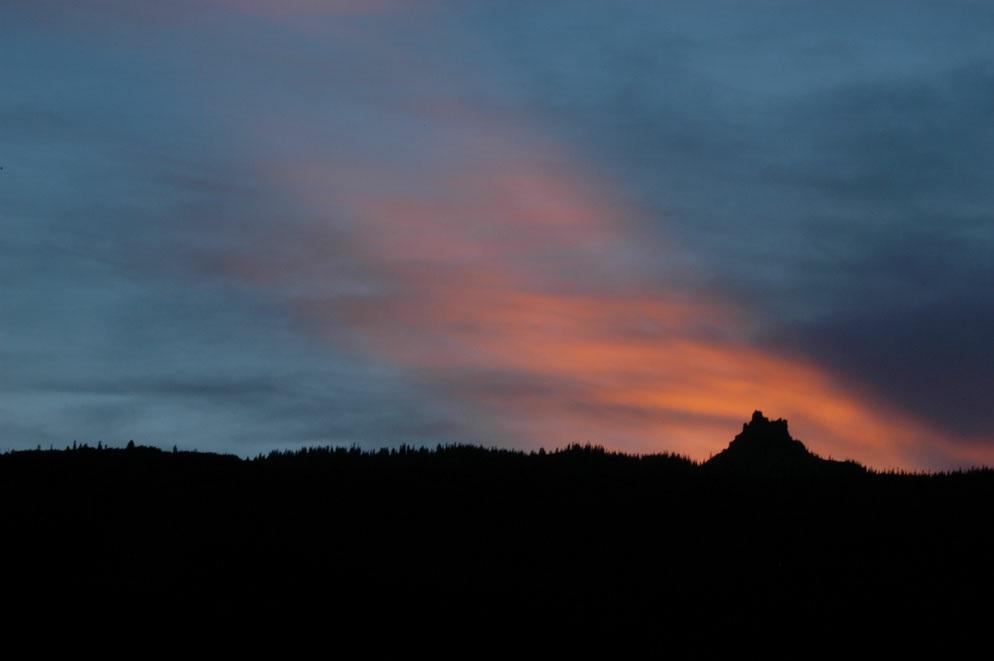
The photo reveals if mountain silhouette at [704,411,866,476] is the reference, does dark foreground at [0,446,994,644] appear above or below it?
below

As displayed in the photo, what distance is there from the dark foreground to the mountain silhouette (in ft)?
16.3

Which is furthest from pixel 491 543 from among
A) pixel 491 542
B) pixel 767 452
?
pixel 767 452

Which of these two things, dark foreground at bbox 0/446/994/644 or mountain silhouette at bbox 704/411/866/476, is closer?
dark foreground at bbox 0/446/994/644

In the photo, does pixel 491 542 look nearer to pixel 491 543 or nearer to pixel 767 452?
pixel 491 543

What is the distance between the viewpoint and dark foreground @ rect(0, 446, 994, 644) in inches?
922

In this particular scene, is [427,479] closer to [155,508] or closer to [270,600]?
[155,508]

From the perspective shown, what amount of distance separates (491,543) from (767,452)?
1529 centimetres

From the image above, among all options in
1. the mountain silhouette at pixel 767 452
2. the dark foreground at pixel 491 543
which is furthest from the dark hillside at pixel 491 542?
the mountain silhouette at pixel 767 452

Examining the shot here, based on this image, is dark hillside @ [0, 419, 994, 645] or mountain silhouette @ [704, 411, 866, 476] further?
mountain silhouette @ [704, 411, 866, 476]

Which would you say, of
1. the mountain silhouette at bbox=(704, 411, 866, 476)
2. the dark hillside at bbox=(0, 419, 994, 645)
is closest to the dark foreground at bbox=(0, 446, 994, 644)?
the dark hillside at bbox=(0, 419, 994, 645)

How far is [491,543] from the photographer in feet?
90.9

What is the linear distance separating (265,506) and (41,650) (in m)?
9.50

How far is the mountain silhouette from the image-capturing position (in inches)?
1510

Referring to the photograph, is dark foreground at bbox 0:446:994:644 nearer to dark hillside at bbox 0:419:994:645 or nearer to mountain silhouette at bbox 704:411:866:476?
dark hillside at bbox 0:419:994:645
